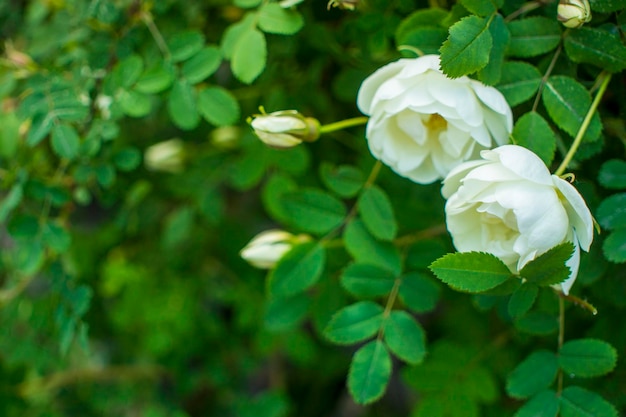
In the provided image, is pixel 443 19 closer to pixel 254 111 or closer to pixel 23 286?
pixel 254 111

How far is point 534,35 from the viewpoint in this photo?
84cm

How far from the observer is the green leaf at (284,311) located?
1146mm

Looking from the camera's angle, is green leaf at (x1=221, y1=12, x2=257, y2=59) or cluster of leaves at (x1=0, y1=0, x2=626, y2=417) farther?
green leaf at (x1=221, y1=12, x2=257, y2=59)

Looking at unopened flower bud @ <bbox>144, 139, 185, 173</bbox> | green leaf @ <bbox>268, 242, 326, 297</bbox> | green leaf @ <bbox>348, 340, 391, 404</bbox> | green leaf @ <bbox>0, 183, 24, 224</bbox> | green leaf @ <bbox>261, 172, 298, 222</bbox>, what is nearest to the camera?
green leaf @ <bbox>348, 340, 391, 404</bbox>

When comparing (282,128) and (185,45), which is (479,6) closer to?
(282,128)

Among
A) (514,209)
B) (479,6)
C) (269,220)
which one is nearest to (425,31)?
(479,6)

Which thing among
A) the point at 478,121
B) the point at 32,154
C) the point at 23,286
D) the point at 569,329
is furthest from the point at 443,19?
the point at 23,286

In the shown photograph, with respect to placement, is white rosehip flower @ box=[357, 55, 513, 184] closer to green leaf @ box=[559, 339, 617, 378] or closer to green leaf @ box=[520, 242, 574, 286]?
green leaf @ box=[520, 242, 574, 286]

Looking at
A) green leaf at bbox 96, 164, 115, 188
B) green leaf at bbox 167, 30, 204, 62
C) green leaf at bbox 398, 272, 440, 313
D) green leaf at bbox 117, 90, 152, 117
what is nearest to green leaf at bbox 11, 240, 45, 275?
green leaf at bbox 96, 164, 115, 188

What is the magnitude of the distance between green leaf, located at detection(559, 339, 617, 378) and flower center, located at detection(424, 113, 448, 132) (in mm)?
346

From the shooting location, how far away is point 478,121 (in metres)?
0.75

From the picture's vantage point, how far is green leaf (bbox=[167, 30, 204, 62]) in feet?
3.51

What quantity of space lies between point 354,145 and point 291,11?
42 cm

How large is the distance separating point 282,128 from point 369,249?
0.25 m
